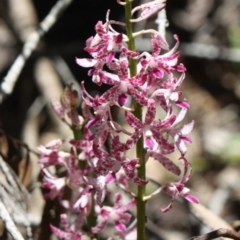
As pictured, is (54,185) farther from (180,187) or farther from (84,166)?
(180,187)

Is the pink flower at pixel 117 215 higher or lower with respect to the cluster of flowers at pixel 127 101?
lower

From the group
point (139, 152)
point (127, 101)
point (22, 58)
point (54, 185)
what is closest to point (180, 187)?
point (139, 152)

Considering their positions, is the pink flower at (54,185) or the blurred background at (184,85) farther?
the blurred background at (184,85)

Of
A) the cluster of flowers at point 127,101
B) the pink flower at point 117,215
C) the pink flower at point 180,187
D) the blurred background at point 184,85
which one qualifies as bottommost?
the blurred background at point 184,85

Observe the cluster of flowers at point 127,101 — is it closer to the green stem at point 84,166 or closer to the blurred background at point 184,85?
the green stem at point 84,166

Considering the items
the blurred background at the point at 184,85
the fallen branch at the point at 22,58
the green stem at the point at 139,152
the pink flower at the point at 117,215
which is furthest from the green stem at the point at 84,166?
the blurred background at the point at 184,85

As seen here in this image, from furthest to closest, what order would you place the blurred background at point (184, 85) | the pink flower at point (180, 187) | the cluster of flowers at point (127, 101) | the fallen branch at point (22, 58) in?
the blurred background at point (184, 85)
the fallen branch at point (22, 58)
the pink flower at point (180, 187)
the cluster of flowers at point (127, 101)

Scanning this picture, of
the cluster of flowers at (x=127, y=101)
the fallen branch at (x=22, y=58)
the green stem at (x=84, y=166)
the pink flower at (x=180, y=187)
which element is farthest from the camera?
the fallen branch at (x=22, y=58)

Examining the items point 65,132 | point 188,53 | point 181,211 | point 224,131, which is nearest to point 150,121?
point 65,132

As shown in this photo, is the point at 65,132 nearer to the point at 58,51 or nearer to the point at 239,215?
the point at 58,51
